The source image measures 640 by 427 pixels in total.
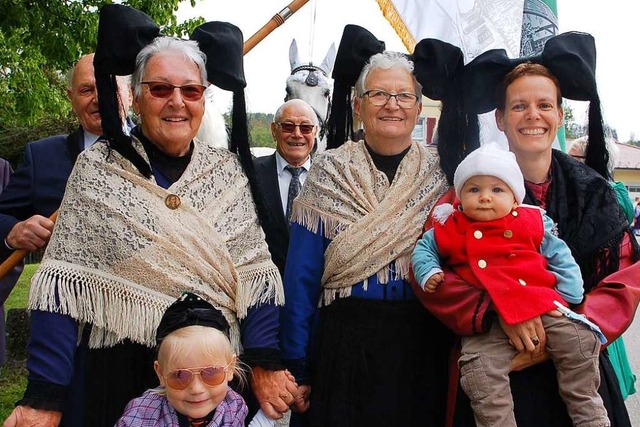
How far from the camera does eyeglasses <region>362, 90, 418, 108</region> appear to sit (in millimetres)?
2873

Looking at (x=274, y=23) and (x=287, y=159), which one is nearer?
(x=274, y=23)

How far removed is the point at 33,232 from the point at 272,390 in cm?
128

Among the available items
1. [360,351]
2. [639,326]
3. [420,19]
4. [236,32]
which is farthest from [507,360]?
[639,326]

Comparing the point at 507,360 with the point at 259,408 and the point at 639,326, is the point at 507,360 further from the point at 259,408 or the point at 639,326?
the point at 639,326

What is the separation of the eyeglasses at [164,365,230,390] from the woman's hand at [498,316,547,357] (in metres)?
1.02

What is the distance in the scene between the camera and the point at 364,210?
2.84 meters

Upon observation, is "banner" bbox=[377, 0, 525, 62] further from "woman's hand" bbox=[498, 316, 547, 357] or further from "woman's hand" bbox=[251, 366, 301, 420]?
"woman's hand" bbox=[251, 366, 301, 420]

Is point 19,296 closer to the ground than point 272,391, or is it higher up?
closer to the ground

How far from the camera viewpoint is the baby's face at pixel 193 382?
7.24 feet

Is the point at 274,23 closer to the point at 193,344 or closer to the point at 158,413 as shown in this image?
the point at 193,344

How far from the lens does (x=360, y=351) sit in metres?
2.74

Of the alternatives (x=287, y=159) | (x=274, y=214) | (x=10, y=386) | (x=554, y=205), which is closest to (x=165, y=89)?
(x=554, y=205)

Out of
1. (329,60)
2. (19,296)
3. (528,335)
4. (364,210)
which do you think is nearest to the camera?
(528,335)

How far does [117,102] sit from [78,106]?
115 centimetres
